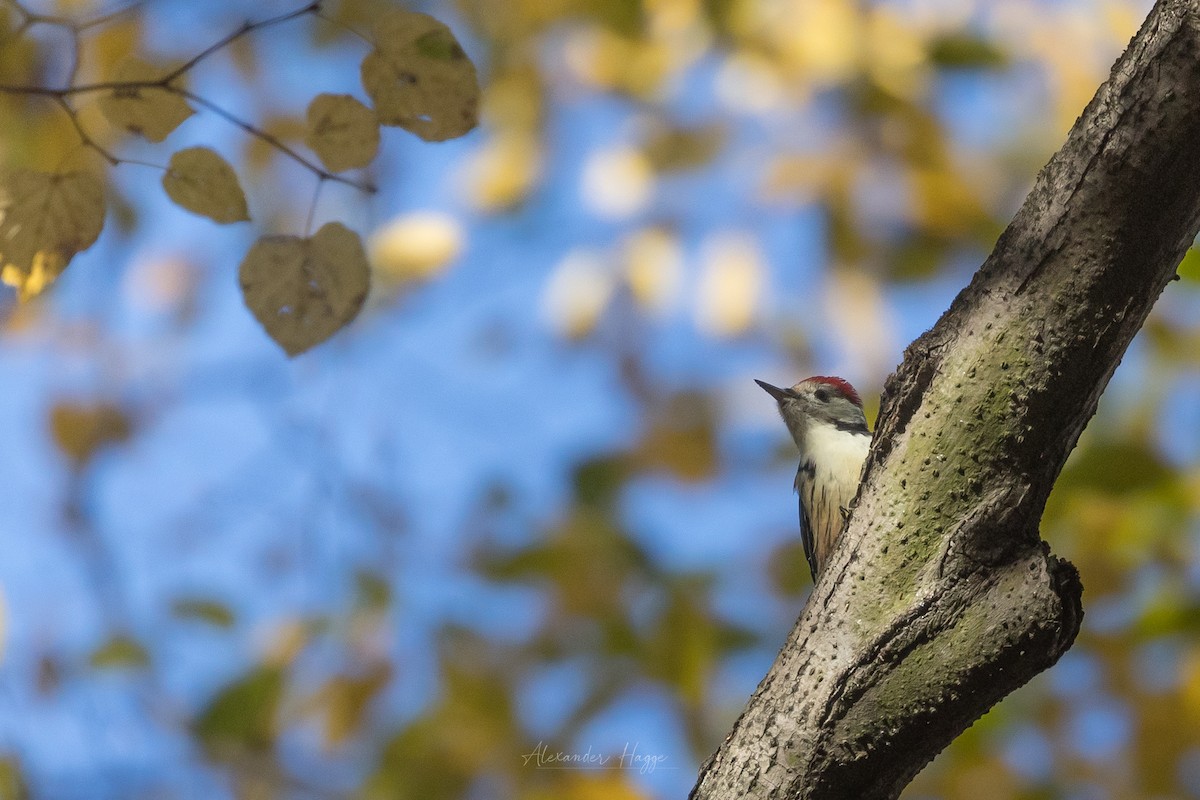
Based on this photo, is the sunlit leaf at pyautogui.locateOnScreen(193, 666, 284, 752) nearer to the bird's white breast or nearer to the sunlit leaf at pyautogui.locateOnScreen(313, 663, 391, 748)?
the sunlit leaf at pyautogui.locateOnScreen(313, 663, 391, 748)

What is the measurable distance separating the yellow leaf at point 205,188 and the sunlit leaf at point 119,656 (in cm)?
325

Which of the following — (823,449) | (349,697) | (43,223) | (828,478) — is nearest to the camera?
(43,223)

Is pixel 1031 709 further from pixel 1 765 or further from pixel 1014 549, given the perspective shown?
pixel 1 765

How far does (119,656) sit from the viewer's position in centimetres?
442

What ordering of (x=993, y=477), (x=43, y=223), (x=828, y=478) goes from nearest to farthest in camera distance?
(x=993, y=477) → (x=43, y=223) → (x=828, y=478)

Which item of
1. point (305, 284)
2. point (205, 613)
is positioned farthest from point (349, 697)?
point (305, 284)

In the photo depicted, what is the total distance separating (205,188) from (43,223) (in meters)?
0.27

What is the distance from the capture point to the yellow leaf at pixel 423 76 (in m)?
1.80

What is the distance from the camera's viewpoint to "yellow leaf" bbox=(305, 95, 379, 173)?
5.88 ft

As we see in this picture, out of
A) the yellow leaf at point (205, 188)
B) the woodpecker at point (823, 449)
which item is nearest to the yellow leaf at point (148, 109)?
the yellow leaf at point (205, 188)

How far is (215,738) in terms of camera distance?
401cm

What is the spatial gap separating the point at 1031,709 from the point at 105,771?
386cm

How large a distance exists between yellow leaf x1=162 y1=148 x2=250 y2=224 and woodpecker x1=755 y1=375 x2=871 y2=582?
6.97ft

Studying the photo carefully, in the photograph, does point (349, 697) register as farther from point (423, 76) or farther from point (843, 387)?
point (423, 76)
